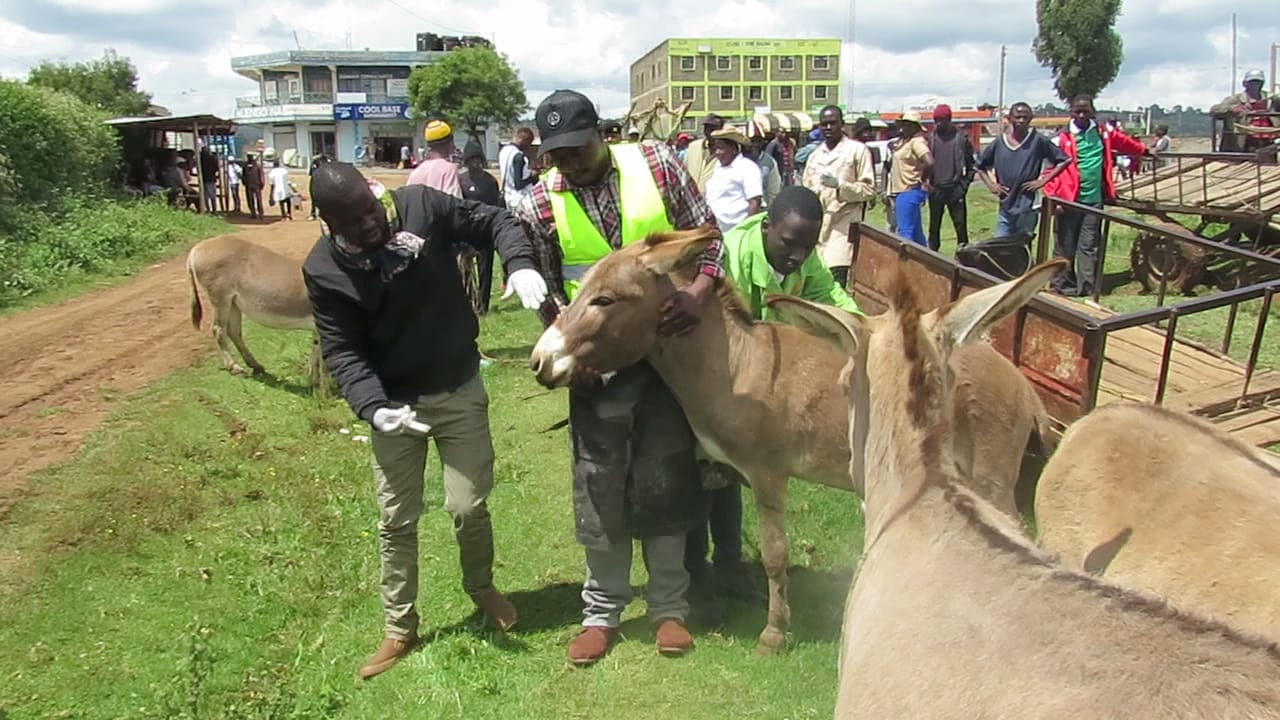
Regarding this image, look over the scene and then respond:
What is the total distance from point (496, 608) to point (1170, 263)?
8452 millimetres

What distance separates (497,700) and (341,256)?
214 cm

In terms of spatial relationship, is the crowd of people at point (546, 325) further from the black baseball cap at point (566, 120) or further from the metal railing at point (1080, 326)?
the metal railing at point (1080, 326)

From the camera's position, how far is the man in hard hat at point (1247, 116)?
16900mm

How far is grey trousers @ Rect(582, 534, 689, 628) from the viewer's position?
470cm

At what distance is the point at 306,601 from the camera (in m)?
5.45

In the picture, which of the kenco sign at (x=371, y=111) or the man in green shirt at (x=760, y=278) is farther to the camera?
the kenco sign at (x=371, y=111)

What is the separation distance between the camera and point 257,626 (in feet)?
17.0

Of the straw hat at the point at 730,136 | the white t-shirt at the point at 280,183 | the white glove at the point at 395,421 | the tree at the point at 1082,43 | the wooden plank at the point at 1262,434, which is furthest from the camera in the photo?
the tree at the point at 1082,43

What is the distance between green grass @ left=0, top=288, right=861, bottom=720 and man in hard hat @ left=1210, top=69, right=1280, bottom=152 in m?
14.9

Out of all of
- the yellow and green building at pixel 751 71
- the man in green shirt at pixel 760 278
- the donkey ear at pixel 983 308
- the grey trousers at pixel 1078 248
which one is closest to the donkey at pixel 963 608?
the donkey ear at pixel 983 308

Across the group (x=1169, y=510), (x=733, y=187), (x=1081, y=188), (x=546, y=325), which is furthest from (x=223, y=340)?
(x=1081, y=188)

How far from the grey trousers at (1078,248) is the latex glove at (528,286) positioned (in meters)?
7.63

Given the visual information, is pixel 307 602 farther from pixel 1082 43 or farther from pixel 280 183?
pixel 1082 43

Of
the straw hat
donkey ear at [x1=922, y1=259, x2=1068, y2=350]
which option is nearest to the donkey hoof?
donkey ear at [x1=922, y1=259, x2=1068, y2=350]
